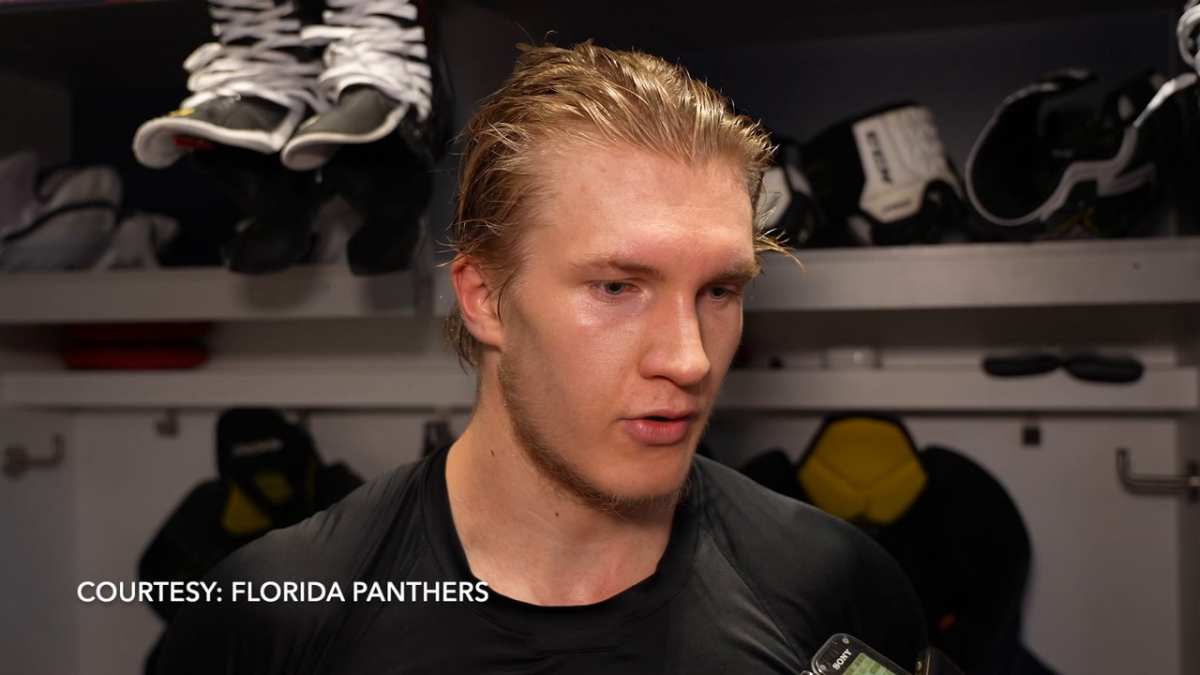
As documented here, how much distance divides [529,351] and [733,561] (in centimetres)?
21

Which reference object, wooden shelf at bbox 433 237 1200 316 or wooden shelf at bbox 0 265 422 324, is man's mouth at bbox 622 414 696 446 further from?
wooden shelf at bbox 0 265 422 324

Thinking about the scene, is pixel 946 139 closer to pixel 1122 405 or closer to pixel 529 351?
pixel 1122 405

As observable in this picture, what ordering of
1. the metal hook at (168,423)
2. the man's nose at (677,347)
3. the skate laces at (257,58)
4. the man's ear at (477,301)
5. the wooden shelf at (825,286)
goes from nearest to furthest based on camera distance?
the man's nose at (677,347)
the man's ear at (477,301)
the skate laces at (257,58)
the wooden shelf at (825,286)
the metal hook at (168,423)

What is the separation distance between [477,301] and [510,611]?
0.21 metres

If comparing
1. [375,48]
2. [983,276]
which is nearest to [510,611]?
[375,48]

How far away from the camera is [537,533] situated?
711mm

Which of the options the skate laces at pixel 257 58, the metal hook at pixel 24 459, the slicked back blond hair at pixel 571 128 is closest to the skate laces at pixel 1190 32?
the slicked back blond hair at pixel 571 128

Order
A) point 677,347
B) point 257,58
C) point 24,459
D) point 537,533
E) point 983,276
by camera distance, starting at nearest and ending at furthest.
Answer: point 677,347, point 537,533, point 257,58, point 983,276, point 24,459

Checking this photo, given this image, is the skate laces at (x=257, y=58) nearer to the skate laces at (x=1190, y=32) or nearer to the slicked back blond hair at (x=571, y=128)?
the slicked back blond hair at (x=571, y=128)

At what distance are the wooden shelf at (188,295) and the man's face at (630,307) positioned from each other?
450 mm

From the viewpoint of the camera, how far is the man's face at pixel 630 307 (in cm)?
61

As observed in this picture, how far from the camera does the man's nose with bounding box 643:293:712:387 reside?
1.98ft

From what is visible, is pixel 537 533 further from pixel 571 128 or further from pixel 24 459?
pixel 24 459

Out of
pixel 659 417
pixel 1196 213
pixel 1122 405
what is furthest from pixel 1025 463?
pixel 659 417
